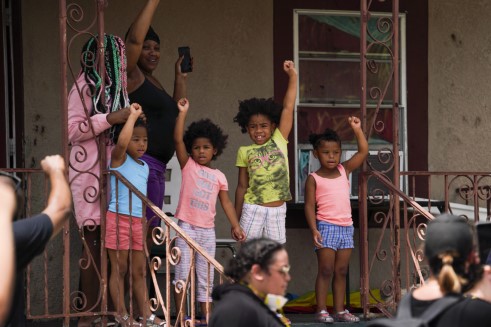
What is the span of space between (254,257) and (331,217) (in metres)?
3.21

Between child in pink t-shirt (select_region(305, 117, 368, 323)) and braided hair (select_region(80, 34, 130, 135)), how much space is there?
161cm

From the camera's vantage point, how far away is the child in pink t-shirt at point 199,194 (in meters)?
7.60

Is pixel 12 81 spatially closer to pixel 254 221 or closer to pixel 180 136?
pixel 180 136

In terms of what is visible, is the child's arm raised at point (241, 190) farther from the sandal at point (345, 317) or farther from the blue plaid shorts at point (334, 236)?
the sandal at point (345, 317)

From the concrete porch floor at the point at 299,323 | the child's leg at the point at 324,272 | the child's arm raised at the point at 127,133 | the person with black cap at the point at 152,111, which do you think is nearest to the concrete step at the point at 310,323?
the concrete porch floor at the point at 299,323

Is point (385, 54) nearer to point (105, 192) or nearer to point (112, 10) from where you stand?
point (112, 10)

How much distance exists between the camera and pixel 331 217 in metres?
8.11

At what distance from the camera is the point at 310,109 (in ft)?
31.9

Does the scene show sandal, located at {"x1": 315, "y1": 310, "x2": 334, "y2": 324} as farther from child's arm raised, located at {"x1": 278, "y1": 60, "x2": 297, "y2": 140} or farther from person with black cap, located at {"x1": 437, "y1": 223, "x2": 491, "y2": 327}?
person with black cap, located at {"x1": 437, "y1": 223, "x2": 491, "y2": 327}

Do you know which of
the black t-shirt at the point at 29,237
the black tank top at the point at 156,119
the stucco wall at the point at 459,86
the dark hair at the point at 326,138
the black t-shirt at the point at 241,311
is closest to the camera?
the black t-shirt at the point at 29,237

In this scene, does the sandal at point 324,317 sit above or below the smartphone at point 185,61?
below

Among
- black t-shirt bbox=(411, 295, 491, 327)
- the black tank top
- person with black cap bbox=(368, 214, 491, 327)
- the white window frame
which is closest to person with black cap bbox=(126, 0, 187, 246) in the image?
the black tank top

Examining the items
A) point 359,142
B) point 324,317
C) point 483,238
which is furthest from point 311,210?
point 483,238

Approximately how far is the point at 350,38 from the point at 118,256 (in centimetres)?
356
